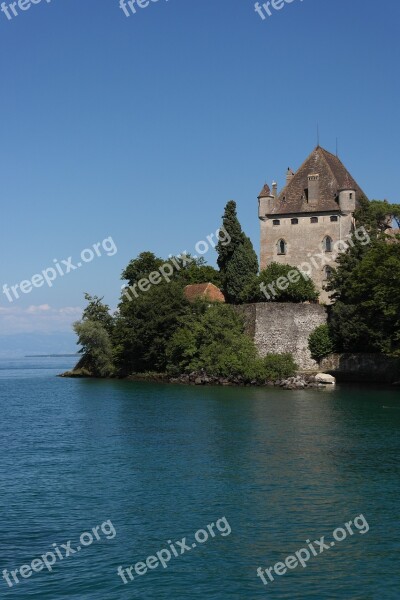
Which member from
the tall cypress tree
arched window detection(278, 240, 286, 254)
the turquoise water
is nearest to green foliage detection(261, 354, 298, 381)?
the tall cypress tree

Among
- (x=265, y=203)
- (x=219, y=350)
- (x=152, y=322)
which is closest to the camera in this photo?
(x=219, y=350)

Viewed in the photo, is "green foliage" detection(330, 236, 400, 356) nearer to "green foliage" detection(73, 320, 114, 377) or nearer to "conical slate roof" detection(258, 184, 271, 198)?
A: "conical slate roof" detection(258, 184, 271, 198)

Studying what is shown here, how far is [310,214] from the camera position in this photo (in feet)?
204

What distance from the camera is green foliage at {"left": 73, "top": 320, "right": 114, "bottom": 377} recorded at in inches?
2584

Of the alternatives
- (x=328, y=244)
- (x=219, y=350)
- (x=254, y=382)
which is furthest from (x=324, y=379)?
(x=328, y=244)

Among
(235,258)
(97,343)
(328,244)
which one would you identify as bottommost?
(97,343)

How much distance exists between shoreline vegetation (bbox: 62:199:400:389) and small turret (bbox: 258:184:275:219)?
3.48 metres

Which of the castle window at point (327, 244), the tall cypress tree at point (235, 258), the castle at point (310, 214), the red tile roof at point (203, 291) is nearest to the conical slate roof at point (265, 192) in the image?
the castle at point (310, 214)

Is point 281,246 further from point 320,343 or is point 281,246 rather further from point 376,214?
point 320,343

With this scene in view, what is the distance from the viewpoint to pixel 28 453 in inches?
1011

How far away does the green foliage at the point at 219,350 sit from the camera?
173ft

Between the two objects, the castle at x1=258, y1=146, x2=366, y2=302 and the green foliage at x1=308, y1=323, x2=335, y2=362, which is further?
the castle at x1=258, y1=146, x2=366, y2=302

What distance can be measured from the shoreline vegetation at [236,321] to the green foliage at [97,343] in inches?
3.5

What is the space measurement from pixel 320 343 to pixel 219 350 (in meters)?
7.70
